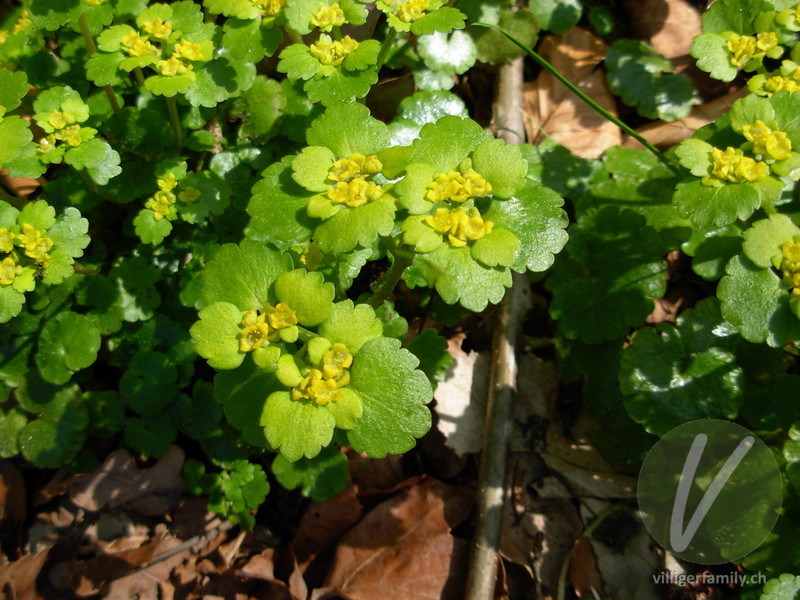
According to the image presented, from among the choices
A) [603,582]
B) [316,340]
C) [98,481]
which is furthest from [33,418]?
[603,582]

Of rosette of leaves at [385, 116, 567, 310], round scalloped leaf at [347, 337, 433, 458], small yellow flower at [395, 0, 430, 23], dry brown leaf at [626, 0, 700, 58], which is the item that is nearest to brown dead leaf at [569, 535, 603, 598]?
round scalloped leaf at [347, 337, 433, 458]

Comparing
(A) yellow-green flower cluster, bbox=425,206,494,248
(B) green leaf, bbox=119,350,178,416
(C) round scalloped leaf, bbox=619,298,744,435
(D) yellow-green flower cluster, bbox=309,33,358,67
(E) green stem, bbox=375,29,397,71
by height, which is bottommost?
(C) round scalloped leaf, bbox=619,298,744,435

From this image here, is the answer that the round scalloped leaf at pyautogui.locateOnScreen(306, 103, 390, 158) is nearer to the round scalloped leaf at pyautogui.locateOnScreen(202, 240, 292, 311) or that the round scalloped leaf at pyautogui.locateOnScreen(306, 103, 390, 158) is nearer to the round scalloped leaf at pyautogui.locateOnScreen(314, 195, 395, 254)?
the round scalloped leaf at pyautogui.locateOnScreen(314, 195, 395, 254)

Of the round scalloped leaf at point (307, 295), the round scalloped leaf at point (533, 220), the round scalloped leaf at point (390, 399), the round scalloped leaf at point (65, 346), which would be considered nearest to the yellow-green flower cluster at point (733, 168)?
the round scalloped leaf at point (533, 220)

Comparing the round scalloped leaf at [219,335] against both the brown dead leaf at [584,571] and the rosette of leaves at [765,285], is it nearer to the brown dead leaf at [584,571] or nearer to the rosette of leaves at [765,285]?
the rosette of leaves at [765,285]

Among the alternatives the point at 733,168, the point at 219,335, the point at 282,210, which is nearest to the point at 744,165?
the point at 733,168

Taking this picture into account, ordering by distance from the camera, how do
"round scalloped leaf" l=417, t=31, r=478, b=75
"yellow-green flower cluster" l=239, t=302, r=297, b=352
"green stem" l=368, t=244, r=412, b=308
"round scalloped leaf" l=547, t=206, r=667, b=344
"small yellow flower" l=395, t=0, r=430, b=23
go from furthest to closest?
"round scalloped leaf" l=417, t=31, r=478, b=75 < "round scalloped leaf" l=547, t=206, r=667, b=344 < "small yellow flower" l=395, t=0, r=430, b=23 < "green stem" l=368, t=244, r=412, b=308 < "yellow-green flower cluster" l=239, t=302, r=297, b=352

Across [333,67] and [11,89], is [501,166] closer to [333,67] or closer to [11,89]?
[333,67]
